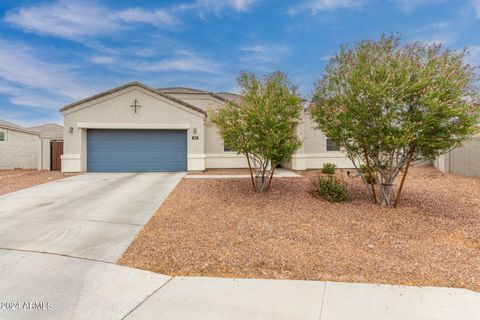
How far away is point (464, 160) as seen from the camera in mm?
11570

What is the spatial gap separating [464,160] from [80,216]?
1564cm

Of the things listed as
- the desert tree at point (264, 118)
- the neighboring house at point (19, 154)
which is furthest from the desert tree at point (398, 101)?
the neighboring house at point (19, 154)

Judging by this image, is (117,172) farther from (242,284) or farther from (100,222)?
(242,284)

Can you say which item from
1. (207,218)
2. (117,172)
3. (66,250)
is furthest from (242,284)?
(117,172)

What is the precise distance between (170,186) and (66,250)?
5.10 metres

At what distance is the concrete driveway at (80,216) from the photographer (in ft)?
13.8

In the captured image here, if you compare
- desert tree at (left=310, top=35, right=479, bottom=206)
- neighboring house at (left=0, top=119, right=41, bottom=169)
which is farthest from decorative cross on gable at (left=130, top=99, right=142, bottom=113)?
desert tree at (left=310, top=35, right=479, bottom=206)

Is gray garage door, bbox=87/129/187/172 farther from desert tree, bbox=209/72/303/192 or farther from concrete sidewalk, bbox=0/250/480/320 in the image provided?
concrete sidewalk, bbox=0/250/480/320

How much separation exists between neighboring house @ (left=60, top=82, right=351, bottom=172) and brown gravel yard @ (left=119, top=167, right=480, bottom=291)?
5.79m

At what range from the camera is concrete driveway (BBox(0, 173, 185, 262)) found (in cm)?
420

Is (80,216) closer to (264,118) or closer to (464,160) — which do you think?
(264,118)

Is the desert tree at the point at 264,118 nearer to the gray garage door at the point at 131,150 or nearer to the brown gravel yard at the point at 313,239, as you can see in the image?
the brown gravel yard at the point at 313,239

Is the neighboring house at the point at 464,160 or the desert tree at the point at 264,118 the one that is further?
the neighboring house at the point at 464,160

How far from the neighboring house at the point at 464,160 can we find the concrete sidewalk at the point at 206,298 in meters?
10.7
